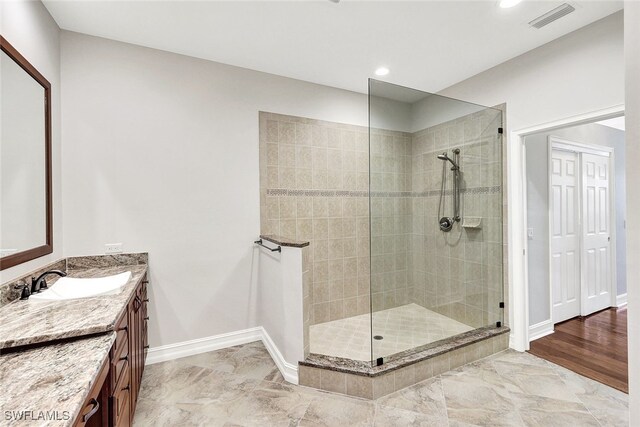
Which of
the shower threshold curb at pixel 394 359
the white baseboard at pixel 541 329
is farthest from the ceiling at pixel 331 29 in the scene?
the white baseboard at pixel 541 329

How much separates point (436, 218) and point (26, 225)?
3.19 metres

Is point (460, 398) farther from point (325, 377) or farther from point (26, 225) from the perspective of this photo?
point (26, 225)

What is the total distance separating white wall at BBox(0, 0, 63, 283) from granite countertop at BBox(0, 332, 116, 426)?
80cm

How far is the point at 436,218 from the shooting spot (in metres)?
2.88

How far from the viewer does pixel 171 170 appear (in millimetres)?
2604

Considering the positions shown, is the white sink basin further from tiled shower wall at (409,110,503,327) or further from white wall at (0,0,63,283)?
tiled shower wall at (409,110,503,327)

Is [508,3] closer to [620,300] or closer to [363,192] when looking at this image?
[363,192]

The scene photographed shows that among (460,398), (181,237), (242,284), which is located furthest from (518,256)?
(181,237)

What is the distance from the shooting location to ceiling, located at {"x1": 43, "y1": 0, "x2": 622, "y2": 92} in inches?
80.0

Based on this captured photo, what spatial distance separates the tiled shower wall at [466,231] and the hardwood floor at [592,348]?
1.78ft

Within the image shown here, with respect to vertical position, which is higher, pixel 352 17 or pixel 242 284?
pixel 352 17

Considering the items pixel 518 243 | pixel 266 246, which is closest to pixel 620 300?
pixel 518 243

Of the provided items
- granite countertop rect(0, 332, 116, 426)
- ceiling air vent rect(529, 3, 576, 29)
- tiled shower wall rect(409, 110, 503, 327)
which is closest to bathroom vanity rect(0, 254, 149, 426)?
granite countertop rect(0, 332, 116, 426)

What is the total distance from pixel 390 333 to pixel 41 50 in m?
3.34
